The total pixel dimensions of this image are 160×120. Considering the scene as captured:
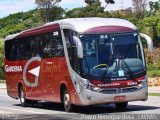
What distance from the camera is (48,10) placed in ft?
349

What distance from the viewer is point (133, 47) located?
1964 centimetres

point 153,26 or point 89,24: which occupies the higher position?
point 89,24

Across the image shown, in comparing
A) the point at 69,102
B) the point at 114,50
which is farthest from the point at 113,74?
the point at 69,102

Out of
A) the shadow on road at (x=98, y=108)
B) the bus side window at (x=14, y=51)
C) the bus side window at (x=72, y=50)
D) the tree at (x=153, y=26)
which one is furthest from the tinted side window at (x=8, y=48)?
the tree at (x=153, y=26)

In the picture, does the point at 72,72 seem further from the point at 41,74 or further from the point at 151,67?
the point at 151,67

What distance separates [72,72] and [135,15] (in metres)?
94.0

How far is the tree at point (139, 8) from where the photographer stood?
4346 inches

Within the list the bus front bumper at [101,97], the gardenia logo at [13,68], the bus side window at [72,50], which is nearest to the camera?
the bus front bumper at [101,97]

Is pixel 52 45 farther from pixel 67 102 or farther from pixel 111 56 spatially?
pixel 111 56

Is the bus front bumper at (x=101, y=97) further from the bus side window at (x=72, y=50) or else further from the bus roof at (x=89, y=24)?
the bus roof at (x=89, y=24)

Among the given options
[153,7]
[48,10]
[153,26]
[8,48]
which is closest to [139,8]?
[153,7]

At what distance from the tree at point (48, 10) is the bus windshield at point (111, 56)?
8608 centimetres

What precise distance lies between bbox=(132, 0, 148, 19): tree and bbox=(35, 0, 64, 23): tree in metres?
15.2

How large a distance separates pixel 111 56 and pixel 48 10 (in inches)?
3464
